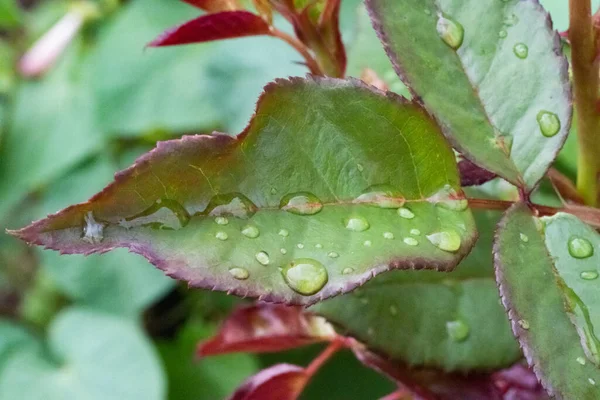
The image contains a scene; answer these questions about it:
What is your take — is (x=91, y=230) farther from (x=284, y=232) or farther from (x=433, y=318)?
(x=433, y=318)

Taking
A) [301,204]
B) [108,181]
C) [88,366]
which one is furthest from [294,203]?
[108,181]

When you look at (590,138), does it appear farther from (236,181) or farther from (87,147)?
(87,147)

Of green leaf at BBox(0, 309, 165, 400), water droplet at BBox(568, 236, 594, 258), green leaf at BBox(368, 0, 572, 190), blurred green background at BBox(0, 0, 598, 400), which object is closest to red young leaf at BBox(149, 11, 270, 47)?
green leaf at BBox(368, 0, 572, 190)

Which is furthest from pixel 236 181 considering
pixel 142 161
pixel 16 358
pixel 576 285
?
pixel 16 358

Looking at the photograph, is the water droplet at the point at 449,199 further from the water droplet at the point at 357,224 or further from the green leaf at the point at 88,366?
the green leaf at the point at 88,366

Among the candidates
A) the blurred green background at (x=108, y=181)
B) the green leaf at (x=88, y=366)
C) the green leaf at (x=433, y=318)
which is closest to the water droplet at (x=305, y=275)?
the green leaf at (x=433, y=318)

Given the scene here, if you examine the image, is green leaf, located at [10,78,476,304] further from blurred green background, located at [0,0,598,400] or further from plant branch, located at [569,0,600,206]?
blurred green background, located at [0,0,598,400]
